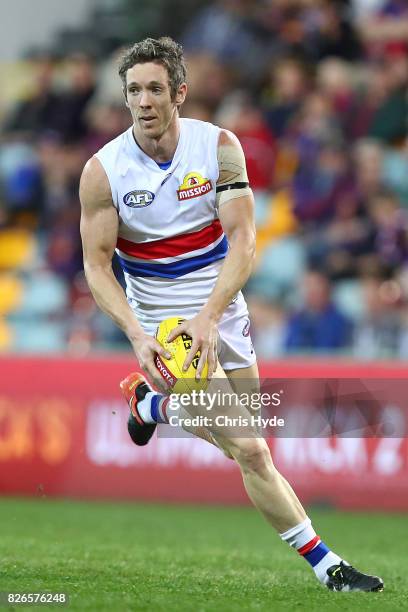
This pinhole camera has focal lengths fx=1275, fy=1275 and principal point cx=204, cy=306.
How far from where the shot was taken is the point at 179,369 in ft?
20.3

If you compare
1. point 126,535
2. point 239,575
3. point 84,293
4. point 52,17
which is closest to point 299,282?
point 84,293

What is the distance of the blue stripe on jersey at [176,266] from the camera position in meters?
6.68

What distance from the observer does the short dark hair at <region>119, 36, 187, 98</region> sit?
6.31 metres

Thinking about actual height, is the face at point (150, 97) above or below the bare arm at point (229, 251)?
above

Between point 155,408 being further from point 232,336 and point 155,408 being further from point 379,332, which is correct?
point 379,332

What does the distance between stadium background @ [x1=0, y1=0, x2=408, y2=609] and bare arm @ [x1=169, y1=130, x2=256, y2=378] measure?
16.3 feet

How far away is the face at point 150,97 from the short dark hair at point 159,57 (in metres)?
0.03

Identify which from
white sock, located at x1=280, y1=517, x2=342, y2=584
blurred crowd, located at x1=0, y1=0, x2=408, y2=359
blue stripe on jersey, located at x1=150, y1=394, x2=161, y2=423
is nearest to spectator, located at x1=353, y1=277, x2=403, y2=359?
blurred crowd, located at x1=0, y1=0, x2=408, y2=359

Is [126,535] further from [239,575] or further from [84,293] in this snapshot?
[84,293]

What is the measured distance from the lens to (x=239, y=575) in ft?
23.3

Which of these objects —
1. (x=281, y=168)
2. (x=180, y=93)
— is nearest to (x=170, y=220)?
(x=180, y=93)

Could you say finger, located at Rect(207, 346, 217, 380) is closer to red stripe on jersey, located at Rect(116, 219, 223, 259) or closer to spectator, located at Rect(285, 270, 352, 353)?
red stripe on jersey, located at Rect(116, 219, 223, 259)

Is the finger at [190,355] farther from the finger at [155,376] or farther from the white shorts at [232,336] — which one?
the white shorts at [232,336]

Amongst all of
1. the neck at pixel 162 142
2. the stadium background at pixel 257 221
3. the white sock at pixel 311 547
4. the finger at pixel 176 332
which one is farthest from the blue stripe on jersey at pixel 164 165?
the stadium background at pixel 257 221
